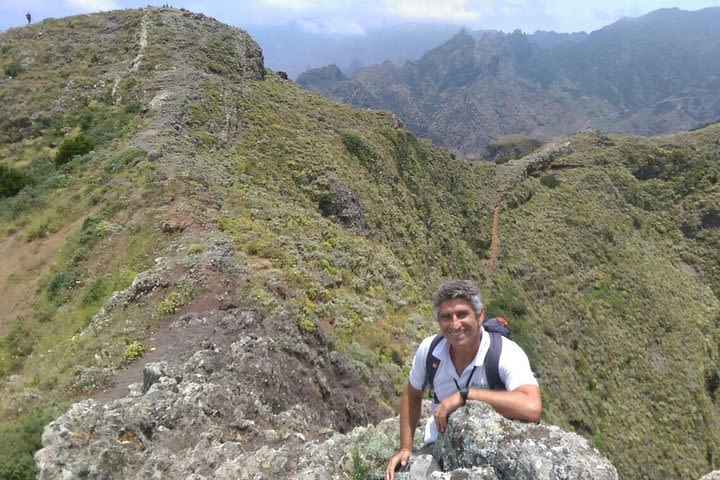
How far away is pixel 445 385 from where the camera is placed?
556 centimetres

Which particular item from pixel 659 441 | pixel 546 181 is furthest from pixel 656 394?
pixel 546 181

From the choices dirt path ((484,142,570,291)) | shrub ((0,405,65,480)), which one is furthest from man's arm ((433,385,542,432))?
dirt path ((484,142,570,291))

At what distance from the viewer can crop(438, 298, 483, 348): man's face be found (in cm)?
521

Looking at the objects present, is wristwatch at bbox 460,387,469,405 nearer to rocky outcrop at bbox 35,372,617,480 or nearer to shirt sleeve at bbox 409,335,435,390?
rocky outcrop at bbox 35,372,617,480

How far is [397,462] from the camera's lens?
228 inches

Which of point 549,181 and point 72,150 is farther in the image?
point 549,181

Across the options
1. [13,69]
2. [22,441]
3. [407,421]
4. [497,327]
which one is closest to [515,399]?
[497,327]

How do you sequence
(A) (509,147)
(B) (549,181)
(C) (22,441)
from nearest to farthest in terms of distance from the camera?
(C) (22,441) → (B) (549,181) → (A) (509,147)

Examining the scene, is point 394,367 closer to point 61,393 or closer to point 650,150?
point 61,393

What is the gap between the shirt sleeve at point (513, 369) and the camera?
5082 mm

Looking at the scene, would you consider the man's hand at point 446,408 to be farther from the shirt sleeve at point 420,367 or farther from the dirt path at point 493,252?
the dirt path at point 493,252

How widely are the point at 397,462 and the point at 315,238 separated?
58.7ft

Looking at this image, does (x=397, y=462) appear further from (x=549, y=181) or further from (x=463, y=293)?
(x=549, y=181)

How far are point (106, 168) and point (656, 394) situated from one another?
4327cm
